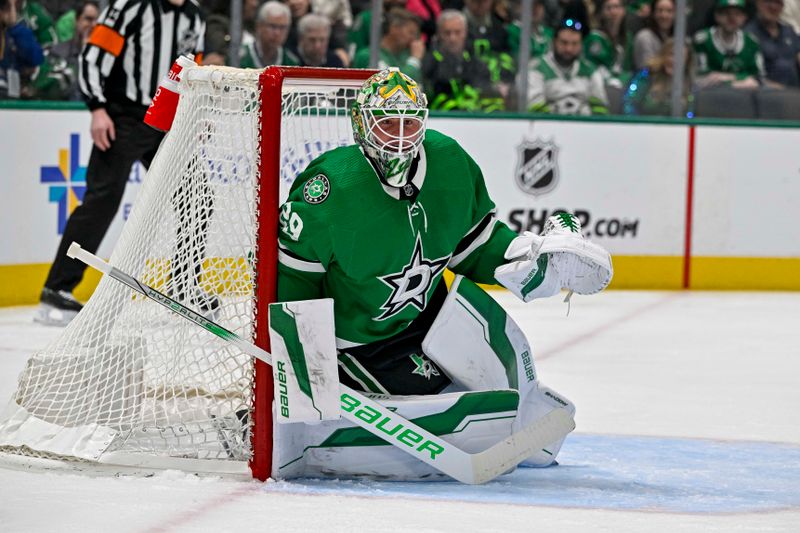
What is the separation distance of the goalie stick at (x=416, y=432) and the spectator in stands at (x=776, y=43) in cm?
415

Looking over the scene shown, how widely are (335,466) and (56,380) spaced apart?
25.7 inches

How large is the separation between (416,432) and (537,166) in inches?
143

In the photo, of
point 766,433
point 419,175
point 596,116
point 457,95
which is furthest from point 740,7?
point 419,175

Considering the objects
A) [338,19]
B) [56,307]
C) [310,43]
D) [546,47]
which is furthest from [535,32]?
[56,307]

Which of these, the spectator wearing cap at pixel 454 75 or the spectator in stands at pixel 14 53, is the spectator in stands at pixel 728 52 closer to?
the spectator wearing cap at pixel 454 75

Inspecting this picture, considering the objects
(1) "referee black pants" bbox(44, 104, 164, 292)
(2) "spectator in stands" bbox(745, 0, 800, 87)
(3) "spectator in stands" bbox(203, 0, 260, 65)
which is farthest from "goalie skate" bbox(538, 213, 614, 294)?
(2) "spectator in stands" bbox(745, 0, 800, 87)

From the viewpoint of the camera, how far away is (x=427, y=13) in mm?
6207

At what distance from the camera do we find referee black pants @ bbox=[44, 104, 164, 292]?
4.76m

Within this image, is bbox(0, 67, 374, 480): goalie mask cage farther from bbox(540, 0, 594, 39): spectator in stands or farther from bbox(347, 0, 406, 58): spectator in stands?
bbox(540, 0, 594, 39): spectator in stands

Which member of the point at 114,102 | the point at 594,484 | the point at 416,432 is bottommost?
the point at 594,484

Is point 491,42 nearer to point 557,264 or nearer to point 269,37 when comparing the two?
point 269,37

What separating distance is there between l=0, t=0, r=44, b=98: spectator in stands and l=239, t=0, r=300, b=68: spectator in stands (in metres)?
0.93

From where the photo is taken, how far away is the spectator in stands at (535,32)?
20.3ft

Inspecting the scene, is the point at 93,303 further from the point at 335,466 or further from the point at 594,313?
the point at 594,313
